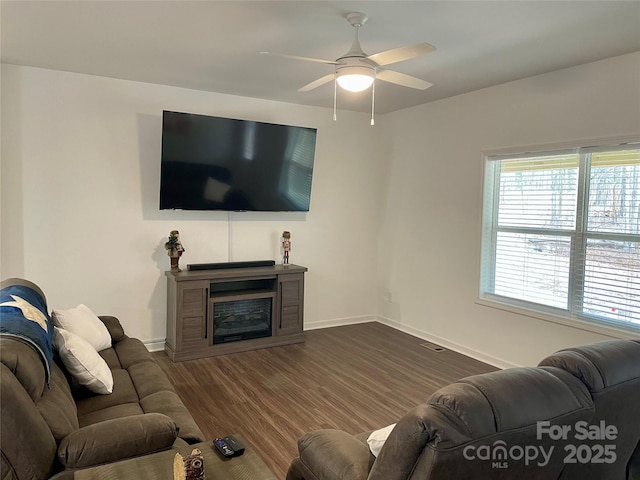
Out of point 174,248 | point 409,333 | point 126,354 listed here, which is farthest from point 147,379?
point 409,333

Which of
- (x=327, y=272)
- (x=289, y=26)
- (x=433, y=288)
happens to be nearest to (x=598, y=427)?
(x=289, y=26)

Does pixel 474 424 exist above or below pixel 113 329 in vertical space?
above

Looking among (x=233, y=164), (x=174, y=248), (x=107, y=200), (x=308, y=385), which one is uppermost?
(x=233, y=164)

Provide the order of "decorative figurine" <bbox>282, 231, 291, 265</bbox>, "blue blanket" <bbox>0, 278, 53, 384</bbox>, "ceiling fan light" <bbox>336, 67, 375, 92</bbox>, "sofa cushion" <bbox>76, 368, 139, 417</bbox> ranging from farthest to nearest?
1. "decorative figurine" <bbox>282, 231, 291, 265</bbox>
2. "ceiling fan light" <bbox>336, 67, 375, 92</bbox>
3. "sofa cushion" <bbox>76, 368, 139, 417</bbox>
4. "blue blanket" <bbox>0, 278, 53, 384</bbox>

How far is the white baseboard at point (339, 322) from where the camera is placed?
219 inches

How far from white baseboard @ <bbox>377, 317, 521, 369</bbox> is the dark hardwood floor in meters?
0.08

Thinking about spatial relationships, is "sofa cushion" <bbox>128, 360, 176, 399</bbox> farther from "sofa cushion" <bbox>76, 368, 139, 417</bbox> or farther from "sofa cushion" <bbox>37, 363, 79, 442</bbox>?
"sofa cushion" <bbox>37, 363, 79, 442</bbox>

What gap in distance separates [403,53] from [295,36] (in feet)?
3.04

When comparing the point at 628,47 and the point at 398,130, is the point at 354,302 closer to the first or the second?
the point at 398,130

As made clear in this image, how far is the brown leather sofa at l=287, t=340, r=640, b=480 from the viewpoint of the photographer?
114 centimetres

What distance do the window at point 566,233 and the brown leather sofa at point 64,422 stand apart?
326 centimetres

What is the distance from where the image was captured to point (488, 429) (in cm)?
115

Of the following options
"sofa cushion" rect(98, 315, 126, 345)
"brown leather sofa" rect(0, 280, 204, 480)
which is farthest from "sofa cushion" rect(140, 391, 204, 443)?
"sofa cushion" rect(98, 315, 126, 345)

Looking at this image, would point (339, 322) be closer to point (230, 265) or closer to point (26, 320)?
point (230, 265)
